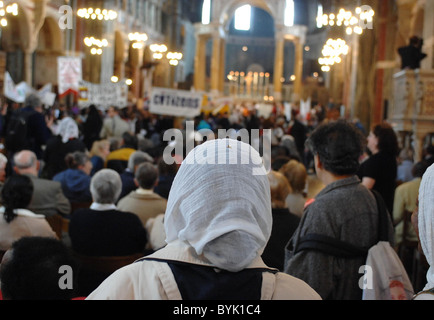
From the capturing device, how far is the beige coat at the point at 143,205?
540 centimetres

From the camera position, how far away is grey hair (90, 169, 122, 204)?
4.75m

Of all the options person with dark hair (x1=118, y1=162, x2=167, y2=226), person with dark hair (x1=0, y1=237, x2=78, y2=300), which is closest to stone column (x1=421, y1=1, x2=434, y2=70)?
person with dark hair (x1=118, y1=162, x2=167, y2=226)

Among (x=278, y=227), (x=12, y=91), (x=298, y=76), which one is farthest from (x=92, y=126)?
(x=298, y=76)

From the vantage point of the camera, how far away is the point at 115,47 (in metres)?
28.5

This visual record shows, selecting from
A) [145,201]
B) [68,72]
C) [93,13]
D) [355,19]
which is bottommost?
[145,201]

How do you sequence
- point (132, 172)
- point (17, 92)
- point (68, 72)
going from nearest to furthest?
1. point (132, 172)
2. point (17, 92)
3. point (68, 72)

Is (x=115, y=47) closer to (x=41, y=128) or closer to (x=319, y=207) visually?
(x=41, y=128)

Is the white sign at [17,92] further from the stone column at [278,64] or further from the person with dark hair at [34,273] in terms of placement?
the stone column at [278,64]

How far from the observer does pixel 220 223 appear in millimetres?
1626

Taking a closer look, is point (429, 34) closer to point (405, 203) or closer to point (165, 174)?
point (405, 203)

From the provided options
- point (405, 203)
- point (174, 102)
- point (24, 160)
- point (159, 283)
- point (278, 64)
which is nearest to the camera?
point (159, 283)

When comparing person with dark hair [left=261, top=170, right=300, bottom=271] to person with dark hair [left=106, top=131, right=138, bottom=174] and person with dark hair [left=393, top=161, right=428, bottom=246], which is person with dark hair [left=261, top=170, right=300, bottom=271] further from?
person with dark hair [left=106, top=131, right=138, bottom=174]

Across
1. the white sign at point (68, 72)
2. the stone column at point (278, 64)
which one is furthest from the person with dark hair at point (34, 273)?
the stone column at point (278, 64)

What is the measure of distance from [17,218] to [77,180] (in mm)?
2603
